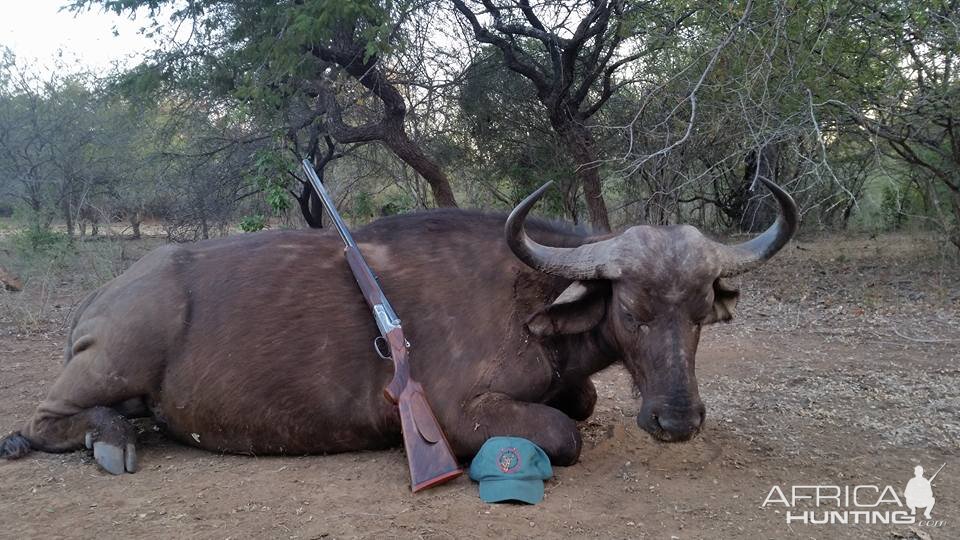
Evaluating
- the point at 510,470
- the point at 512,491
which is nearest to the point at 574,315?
the point at 510,470

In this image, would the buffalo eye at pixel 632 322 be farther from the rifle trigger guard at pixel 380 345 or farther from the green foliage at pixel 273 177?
the green foliage at pixel 273 177

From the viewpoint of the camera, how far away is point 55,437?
4465 millimetres

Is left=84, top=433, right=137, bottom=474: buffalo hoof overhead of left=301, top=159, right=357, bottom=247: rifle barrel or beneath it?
beneath

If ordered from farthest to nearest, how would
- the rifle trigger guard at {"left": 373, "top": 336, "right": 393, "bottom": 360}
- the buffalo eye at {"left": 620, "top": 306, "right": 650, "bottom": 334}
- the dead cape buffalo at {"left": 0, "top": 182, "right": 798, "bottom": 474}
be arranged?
1. the rifle trigger guard at {"left": 373, "top": 336, "right": 393, "bottom": 360}
2. the dead cape buffalo at {"left": 0, "top": 182, "right": 798, "bottom": 474}
3. the buffalo eye at {"left": 620, "top": 306, "right": 650, "bottom": 334}

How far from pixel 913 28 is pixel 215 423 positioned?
8.46 metres

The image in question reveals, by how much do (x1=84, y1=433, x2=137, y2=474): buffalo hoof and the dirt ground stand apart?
7 centimetres

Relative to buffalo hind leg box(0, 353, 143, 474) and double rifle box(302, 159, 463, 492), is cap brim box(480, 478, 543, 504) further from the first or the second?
buffalo hind leg box(0, 353, 143, 474)

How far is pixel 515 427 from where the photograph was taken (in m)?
4.00

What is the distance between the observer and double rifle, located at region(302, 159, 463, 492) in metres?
3.74

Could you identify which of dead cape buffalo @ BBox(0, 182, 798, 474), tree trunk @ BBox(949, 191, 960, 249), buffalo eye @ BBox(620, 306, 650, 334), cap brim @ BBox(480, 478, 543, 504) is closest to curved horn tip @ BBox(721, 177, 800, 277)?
dead cape buffalo @ BBox(0, 182, 798, 474)

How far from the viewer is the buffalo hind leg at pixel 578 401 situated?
4.71 m

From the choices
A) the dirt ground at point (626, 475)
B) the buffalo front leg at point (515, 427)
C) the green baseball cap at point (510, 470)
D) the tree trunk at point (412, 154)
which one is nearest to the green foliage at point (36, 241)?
the tree trunk at point (412, 154)

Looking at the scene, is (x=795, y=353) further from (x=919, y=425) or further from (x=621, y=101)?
(x=621, y=101)

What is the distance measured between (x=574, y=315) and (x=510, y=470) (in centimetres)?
101
